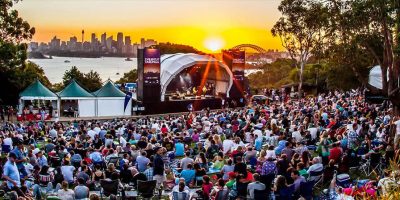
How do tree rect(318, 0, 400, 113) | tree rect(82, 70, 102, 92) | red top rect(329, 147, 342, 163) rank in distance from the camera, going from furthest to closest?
tree rect(82, 70, 102, 92)
tree rect(318, 0, 400, 113)
red top rect(329, 147, 342, 163)

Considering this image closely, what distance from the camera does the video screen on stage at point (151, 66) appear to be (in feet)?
116

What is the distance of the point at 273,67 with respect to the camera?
92000 millimetres

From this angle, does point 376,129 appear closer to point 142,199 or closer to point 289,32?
point 142,199

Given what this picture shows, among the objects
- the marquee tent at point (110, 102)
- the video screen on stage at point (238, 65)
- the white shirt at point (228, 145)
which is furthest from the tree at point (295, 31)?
the white shirt at point (228, 145)

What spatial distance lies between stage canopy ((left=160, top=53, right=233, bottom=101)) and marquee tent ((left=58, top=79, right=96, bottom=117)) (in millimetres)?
5347

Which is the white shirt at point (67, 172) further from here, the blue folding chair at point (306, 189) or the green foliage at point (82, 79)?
the green foliage at point (82, 79)

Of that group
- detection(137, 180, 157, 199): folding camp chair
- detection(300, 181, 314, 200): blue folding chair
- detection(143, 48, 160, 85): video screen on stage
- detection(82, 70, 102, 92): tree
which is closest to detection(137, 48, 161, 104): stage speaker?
detection(143, 48, 160, 85): video screen on stage

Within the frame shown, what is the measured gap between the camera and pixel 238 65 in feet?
144

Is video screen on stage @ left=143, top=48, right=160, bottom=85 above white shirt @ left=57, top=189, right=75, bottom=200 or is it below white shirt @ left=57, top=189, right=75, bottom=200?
above

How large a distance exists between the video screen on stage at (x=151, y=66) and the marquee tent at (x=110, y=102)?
2.03 m

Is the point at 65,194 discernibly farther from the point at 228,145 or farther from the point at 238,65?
the point at 238,65

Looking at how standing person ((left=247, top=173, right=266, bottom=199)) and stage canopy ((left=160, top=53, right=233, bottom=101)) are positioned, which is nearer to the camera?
standing person ((left=247, top=173, right=266, bottom=199))

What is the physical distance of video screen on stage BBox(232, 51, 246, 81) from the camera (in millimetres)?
43531

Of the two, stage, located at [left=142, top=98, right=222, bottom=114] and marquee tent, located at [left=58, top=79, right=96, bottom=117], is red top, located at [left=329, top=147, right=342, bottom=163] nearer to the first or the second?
marquee tent, located at [left=58, top=79, right=96, bottom=117]
